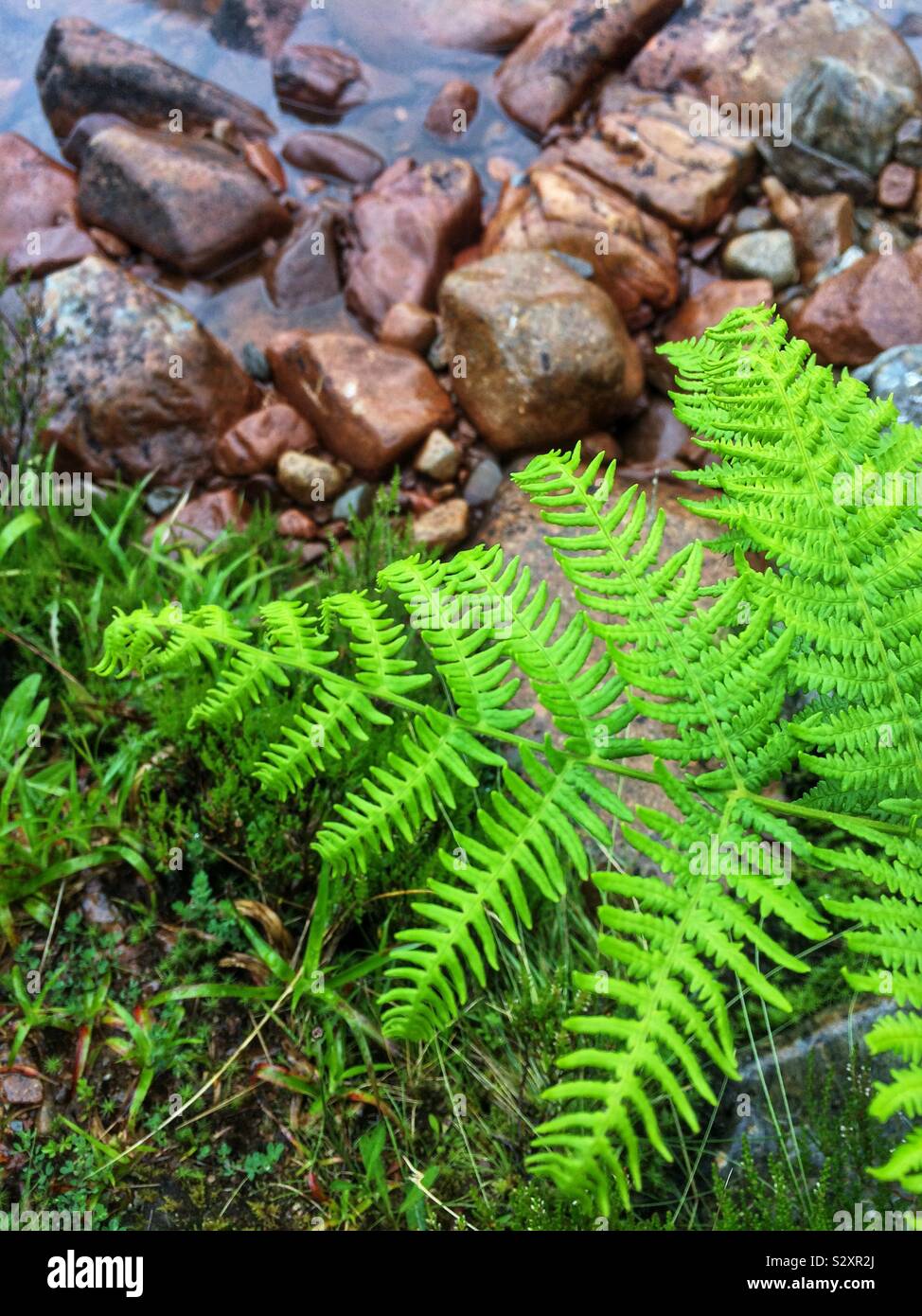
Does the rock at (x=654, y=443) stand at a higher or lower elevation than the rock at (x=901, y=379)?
lower

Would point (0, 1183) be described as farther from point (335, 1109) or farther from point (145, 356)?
point (145, 356)

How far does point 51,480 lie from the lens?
3.57 meters

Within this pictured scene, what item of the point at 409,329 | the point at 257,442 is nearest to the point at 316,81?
the point at 409,329

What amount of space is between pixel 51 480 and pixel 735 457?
287cm

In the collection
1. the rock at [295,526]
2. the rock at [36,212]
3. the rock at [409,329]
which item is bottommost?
the rock at [295,526]

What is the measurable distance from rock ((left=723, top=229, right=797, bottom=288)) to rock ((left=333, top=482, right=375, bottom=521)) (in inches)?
83.1

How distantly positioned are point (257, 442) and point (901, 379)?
8.48 ft

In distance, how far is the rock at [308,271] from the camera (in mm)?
4676

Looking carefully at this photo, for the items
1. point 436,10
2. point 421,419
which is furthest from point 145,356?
point 436,10

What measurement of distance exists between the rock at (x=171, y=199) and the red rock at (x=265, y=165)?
0.69 feet

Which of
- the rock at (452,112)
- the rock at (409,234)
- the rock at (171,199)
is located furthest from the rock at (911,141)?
the rock at (171,199)

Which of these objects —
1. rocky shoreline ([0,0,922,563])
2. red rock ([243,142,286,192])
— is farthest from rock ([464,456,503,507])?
red rock ([243,142,286,192])

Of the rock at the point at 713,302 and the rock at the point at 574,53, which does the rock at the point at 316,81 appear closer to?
the rock at the point at 574,53

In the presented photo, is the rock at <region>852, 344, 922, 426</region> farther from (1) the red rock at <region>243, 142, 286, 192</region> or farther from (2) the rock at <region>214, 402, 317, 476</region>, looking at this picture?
(1) the red rock at <region>243, 142, 286, 192</region>
